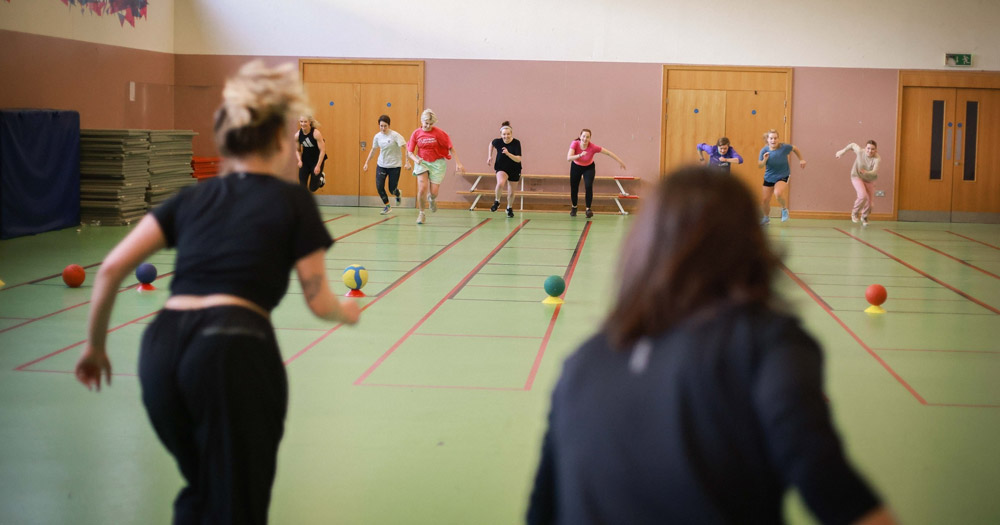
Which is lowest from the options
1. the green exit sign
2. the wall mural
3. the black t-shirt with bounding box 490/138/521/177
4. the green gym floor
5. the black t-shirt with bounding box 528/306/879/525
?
the green gym floor

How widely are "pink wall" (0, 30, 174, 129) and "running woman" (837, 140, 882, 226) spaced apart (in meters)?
13.8

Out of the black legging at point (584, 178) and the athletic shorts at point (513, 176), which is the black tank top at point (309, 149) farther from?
the black legging at point (584, 178)

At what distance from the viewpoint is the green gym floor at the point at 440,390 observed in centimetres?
464

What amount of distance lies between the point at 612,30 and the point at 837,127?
500 centimetres

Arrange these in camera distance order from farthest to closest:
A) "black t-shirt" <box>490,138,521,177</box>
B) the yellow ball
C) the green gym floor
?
"black t-shirt" <box>490,138,521,177</box> → the yellow ball → the green gym floor

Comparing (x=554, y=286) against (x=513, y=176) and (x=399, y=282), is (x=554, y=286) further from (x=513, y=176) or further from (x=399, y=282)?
(x=513, y=176)

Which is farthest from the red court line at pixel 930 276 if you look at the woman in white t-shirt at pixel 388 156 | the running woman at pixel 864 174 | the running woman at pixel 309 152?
the running woman at pixel 309 152

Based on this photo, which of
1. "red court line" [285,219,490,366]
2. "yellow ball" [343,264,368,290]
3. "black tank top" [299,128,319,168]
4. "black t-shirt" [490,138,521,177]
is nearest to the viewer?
"red court line" [285,219,490,366]

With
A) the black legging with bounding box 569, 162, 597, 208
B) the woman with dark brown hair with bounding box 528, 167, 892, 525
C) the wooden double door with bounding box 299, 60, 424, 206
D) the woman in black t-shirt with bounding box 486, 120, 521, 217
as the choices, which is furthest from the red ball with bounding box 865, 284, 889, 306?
the wooden double door with bounding box 299, 60, 424, 206

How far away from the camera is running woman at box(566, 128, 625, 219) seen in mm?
19141

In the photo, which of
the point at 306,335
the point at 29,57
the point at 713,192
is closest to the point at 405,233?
the point at 29,57

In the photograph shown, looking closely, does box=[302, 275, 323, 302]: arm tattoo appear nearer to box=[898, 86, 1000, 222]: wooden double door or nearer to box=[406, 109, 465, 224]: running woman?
box=[406, 109, 465, 224]: running woman

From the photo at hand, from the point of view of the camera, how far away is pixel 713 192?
1.78m

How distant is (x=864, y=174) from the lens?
19156 millimetres
